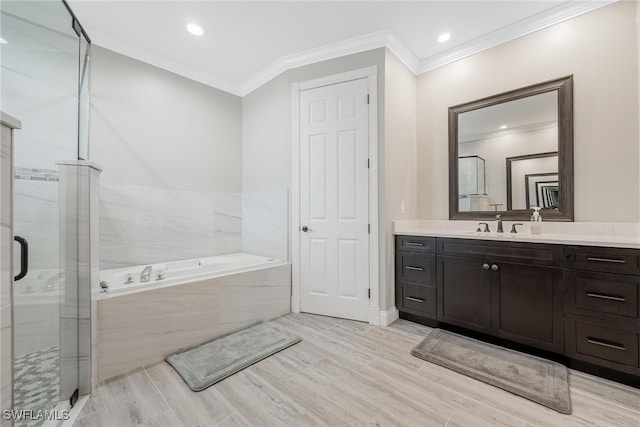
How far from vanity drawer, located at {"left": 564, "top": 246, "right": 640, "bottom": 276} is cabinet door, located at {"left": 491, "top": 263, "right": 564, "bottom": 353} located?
4.8 inches

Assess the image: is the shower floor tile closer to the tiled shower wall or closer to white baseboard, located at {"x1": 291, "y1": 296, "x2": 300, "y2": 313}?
the tiled shower wall

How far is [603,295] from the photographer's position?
1.71 metres

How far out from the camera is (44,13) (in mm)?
1806

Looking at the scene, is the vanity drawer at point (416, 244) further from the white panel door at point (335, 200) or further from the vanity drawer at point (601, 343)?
the vanity drawer at point (601, 343)

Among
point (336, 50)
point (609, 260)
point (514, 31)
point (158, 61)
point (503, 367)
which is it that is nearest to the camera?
point (609, 260)

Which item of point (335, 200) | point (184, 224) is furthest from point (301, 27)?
point (184, 224)

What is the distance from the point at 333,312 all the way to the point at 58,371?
2.07 m

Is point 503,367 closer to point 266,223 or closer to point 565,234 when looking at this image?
point 565,234

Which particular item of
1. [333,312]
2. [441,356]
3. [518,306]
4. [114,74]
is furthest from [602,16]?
[114,74]

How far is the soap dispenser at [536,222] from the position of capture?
2.24m

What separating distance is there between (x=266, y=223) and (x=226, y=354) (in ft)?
5.13

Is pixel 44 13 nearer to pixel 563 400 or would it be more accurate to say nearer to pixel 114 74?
pixel 114 74

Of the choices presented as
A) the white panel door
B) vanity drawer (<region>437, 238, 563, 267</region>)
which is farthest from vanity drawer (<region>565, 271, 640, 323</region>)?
the white panel door

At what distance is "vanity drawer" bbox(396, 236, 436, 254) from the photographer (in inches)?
97.6
